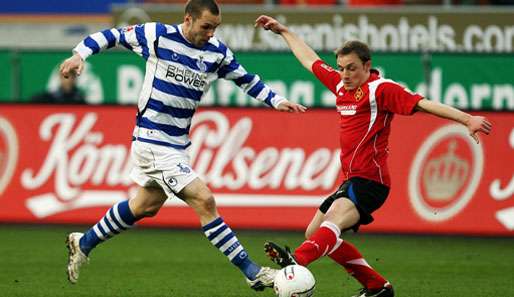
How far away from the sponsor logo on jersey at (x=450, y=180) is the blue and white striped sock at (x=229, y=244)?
4.95 meters

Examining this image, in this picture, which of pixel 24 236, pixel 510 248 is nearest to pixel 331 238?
pixel 510 248

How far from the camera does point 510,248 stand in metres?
12.8

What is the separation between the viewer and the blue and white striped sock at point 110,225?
912 centimetres

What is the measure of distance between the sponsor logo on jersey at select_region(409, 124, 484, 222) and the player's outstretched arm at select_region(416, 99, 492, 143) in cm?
533

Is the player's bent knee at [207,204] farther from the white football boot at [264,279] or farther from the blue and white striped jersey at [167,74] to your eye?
the white football boot at [264,279]

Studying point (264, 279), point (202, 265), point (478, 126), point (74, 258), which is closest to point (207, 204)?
point (264, 279)

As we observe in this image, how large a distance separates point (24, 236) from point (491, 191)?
205 inches

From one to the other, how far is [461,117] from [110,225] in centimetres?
292

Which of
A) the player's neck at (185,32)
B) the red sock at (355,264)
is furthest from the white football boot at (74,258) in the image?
the red sock at (355,264)

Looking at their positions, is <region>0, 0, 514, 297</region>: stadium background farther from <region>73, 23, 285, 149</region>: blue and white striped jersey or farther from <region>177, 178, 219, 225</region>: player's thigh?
<region>73, 23, 285, 149</region>: blue and white striped jersey

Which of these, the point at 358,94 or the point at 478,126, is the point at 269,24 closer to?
the point at 358,94

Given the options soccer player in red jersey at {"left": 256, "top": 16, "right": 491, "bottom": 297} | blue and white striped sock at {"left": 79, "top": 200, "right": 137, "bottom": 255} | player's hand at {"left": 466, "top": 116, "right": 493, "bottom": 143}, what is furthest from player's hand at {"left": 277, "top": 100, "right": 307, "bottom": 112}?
player's hand at {"left": 466, "top": 116, "right": 493, "bottom": 143}

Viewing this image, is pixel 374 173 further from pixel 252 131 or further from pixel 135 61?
pixel 135 61

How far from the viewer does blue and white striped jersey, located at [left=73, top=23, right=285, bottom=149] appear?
884 centimetres
